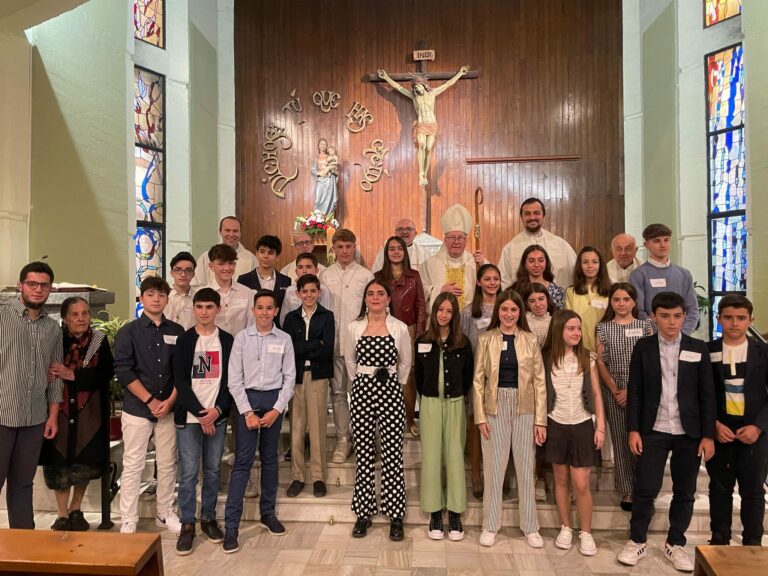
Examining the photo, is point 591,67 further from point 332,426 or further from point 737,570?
point 737,570

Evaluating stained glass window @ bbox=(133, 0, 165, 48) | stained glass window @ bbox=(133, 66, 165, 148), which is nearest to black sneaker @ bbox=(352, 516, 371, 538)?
stained glass window @ bbox=(133, 66, 165, 148)

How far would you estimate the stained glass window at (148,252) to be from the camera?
672 centimetres

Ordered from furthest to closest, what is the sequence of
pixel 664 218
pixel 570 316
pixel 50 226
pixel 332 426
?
1. pixel 664 218
2. pixel 50 226
3. pixel 332 426
4. pixel 570 316

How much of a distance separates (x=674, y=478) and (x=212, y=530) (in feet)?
8.30

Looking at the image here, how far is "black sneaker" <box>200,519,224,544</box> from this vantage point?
10.5ft

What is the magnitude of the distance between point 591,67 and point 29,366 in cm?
716

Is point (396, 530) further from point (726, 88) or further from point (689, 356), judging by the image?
point (726, 88)

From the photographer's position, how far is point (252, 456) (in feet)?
10.5

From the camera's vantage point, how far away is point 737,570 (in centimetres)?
181

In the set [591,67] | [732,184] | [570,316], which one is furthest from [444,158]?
[570,316]

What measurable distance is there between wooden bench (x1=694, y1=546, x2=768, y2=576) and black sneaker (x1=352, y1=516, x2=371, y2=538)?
71.3 inches

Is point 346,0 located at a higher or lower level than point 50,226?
higher

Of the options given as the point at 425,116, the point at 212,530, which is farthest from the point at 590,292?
the point at 425,116

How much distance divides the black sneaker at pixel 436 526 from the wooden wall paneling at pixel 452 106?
4.66 metres
